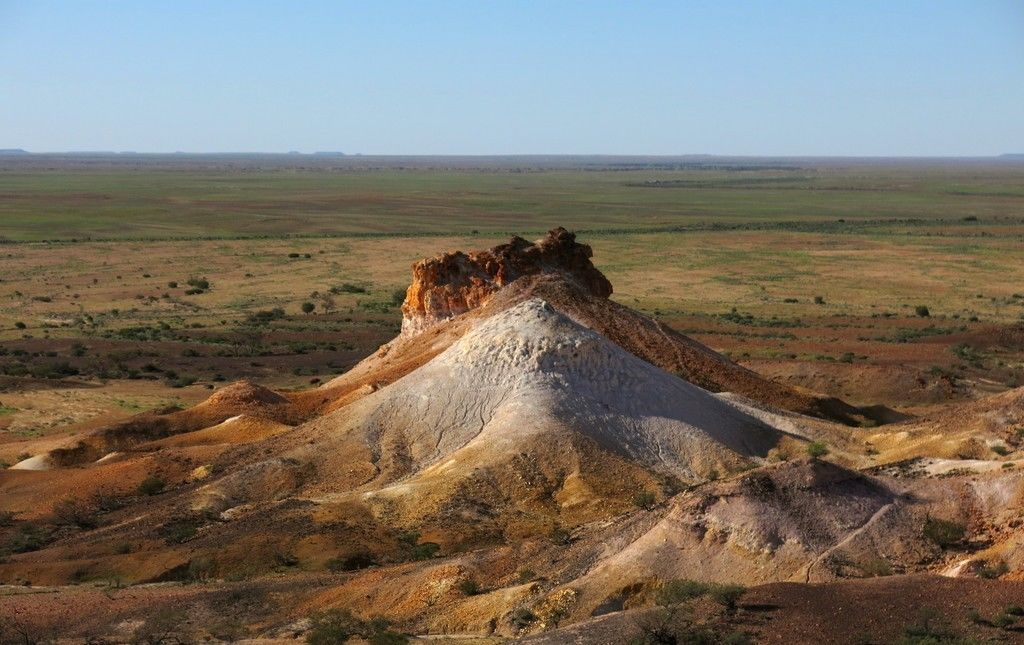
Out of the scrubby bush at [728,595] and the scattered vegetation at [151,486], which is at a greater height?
the scrubby bush at [728,595]

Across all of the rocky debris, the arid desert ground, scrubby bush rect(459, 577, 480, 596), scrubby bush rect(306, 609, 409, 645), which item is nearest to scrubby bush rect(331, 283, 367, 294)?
the arid desert ground

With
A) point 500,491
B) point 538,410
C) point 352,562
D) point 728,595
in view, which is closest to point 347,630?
point 728,595

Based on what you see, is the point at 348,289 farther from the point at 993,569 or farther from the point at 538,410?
the point at 993,569

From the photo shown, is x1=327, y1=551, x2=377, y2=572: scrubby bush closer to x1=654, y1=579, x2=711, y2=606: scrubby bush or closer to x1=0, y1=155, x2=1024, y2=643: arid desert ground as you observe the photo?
x1=0, y1=155, x2=1024, y2=643: arid desert ground

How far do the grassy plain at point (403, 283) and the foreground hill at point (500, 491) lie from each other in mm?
10368

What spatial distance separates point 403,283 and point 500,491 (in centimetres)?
5594

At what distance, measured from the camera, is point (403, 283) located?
8156 cm

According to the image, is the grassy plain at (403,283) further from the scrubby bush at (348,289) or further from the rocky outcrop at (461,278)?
the rocky outcrop at (461,278)

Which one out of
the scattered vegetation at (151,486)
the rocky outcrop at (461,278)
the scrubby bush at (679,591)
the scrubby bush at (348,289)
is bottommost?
the scrubby bush at (348,289)

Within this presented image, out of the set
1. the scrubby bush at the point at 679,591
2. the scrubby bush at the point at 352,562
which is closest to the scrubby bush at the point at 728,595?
the scrubby bush at the point at 679,591

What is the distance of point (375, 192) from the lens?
18500 cm

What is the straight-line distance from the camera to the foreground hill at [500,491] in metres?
19.1

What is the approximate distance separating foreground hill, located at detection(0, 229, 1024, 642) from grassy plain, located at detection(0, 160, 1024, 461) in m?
10.4

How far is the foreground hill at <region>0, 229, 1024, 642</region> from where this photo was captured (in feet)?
62.7
